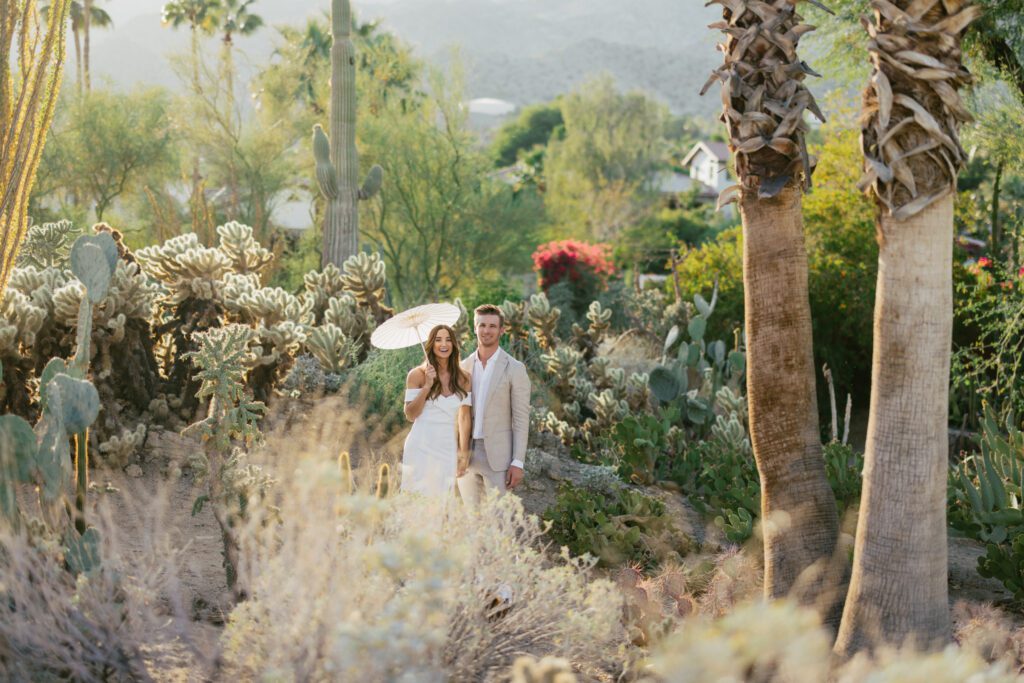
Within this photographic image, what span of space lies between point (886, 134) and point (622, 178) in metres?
42.9

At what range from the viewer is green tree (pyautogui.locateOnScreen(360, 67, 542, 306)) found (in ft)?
72.5

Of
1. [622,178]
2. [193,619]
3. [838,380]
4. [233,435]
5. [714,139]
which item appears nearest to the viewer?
[193,619]

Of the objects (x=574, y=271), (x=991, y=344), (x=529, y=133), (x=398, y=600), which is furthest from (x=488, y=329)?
(x=529, y=133)

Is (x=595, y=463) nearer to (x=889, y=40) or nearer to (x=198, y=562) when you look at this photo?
(x=198, y=562)

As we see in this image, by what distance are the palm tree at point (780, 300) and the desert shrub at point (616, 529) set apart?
1.68 m

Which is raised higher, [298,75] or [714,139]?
[714,139]

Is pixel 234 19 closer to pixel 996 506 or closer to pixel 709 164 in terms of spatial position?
pixel 709 164

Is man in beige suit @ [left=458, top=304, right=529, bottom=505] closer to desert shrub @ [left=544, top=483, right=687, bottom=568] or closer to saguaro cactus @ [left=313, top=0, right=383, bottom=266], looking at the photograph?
desert shrub @ [left=544, top=483, right=687, bottom=568]

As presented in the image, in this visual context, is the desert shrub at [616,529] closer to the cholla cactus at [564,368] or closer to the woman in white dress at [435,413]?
the woman in white dress at [435,413]

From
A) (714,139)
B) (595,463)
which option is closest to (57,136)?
(595,463)

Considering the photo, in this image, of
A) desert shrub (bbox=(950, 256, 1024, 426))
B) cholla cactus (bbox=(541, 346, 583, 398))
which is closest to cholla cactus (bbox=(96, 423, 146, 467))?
cholla cactus (bbox=(541, 346, 583, 398))

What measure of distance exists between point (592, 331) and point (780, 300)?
276 inches

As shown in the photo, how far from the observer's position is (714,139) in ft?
234

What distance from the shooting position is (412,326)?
22.2 ft
